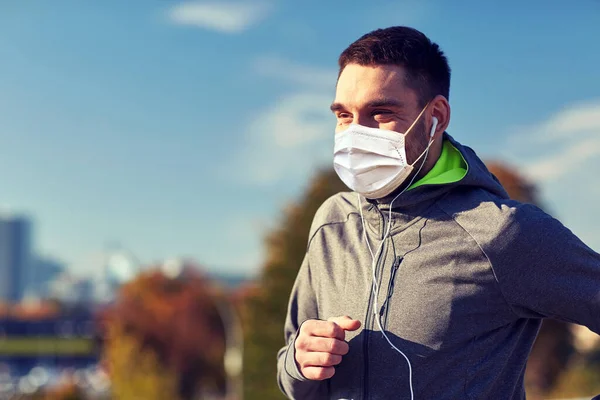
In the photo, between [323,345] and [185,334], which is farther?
[185,334]

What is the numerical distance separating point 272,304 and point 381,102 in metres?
23.0

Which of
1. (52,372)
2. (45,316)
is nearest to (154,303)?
(52,372)

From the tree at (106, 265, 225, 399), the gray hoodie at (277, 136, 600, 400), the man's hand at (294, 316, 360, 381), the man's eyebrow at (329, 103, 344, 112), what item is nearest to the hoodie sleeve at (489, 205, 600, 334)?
the gray hoodie at (277, 136, 600, 400)

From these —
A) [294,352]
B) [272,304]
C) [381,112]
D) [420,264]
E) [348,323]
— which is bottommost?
[272,304]

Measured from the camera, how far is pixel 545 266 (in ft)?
7.87

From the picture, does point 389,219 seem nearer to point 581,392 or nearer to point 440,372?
point 440,372

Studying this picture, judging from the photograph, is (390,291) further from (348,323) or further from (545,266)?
(545,266)

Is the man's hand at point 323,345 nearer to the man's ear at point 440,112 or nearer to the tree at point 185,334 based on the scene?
the man's ear at point 440,112

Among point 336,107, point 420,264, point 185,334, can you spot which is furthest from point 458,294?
point 185,334

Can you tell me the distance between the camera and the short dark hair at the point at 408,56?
8.40ft

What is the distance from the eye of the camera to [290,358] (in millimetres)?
2605

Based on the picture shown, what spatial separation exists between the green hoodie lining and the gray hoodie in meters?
0.03

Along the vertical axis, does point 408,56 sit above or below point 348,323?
above

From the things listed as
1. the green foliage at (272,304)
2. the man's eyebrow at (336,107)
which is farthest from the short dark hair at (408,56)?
the green foliage at (272,304)
